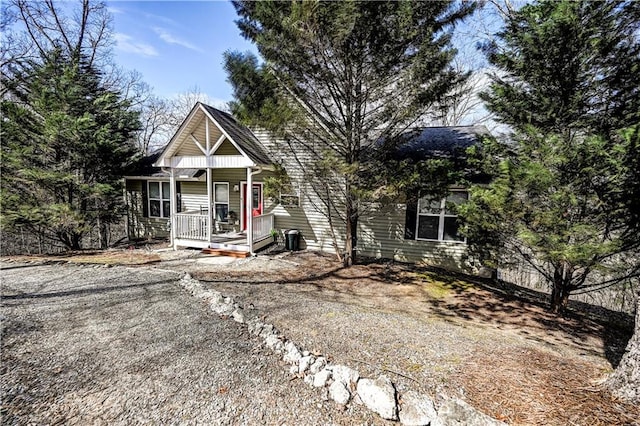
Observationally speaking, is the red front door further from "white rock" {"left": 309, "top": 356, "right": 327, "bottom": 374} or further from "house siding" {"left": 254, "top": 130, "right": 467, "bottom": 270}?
"white rock" {"left": 309, "top": 356, "right": 327, "bottom": 374}

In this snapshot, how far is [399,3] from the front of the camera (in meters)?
6.12

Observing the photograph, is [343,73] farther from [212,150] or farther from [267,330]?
[267,330]

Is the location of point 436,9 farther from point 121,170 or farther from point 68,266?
point 121,170

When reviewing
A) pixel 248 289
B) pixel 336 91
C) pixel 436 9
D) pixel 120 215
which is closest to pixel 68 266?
pixel 120 215

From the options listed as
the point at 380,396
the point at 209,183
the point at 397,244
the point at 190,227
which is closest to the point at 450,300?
the point at 397,244

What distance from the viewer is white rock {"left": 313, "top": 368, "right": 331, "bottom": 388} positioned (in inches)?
121

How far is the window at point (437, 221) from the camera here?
8.87 metres

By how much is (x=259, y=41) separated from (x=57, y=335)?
23.6 feet

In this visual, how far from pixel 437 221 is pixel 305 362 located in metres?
7.23

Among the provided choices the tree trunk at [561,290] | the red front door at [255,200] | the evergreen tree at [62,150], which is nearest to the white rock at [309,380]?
the tree trunk at [561,290]

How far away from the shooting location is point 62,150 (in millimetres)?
10477

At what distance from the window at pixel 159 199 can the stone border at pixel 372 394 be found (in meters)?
10.7

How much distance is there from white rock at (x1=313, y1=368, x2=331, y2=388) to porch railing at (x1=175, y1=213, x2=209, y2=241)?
796 cm

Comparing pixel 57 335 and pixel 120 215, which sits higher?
pixel 120 215
